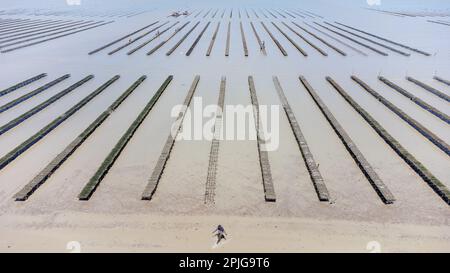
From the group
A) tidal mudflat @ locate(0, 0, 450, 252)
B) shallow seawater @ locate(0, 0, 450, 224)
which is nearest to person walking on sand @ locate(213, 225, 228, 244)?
tidal mudflat @ locate(0, 0, 450, 252)

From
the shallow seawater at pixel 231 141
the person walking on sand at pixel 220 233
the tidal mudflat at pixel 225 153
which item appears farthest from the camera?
the shallow seawater at pixel 231 141

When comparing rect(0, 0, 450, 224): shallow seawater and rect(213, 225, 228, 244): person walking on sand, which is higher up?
rect(0, 0, 450, 224): shallow seawater

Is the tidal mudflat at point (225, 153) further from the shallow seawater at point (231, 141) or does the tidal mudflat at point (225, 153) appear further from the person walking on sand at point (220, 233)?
the person walking on sand at point (220, 233)

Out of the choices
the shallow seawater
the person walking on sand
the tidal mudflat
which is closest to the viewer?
the person walking on sand

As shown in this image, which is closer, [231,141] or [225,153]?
[225,153]

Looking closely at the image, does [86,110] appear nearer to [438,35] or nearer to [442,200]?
[442,200]

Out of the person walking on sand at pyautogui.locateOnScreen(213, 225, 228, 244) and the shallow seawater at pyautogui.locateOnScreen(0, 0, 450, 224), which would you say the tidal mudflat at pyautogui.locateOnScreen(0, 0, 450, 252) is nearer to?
the shallow seawater at pyautogui.locateOnScreen(0, 0, 450, 224)

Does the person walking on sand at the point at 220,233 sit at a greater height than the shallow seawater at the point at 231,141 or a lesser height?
lesser

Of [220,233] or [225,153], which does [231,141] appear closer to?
[225,153]

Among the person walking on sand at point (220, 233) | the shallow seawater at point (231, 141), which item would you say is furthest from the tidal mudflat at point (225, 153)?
the person walking on sand at point (220, 233)

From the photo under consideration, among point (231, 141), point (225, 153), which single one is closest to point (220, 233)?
point (225, 153)

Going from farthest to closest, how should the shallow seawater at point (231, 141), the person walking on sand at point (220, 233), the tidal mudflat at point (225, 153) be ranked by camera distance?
1. the shallow seawater at point (231, 141)
2. the tidal mudflat at point (225, 153)
3. the person walking on sand at point (220, 233)

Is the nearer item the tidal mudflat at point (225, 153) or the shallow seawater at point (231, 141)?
the tidal mudflat at point (225, 153)
